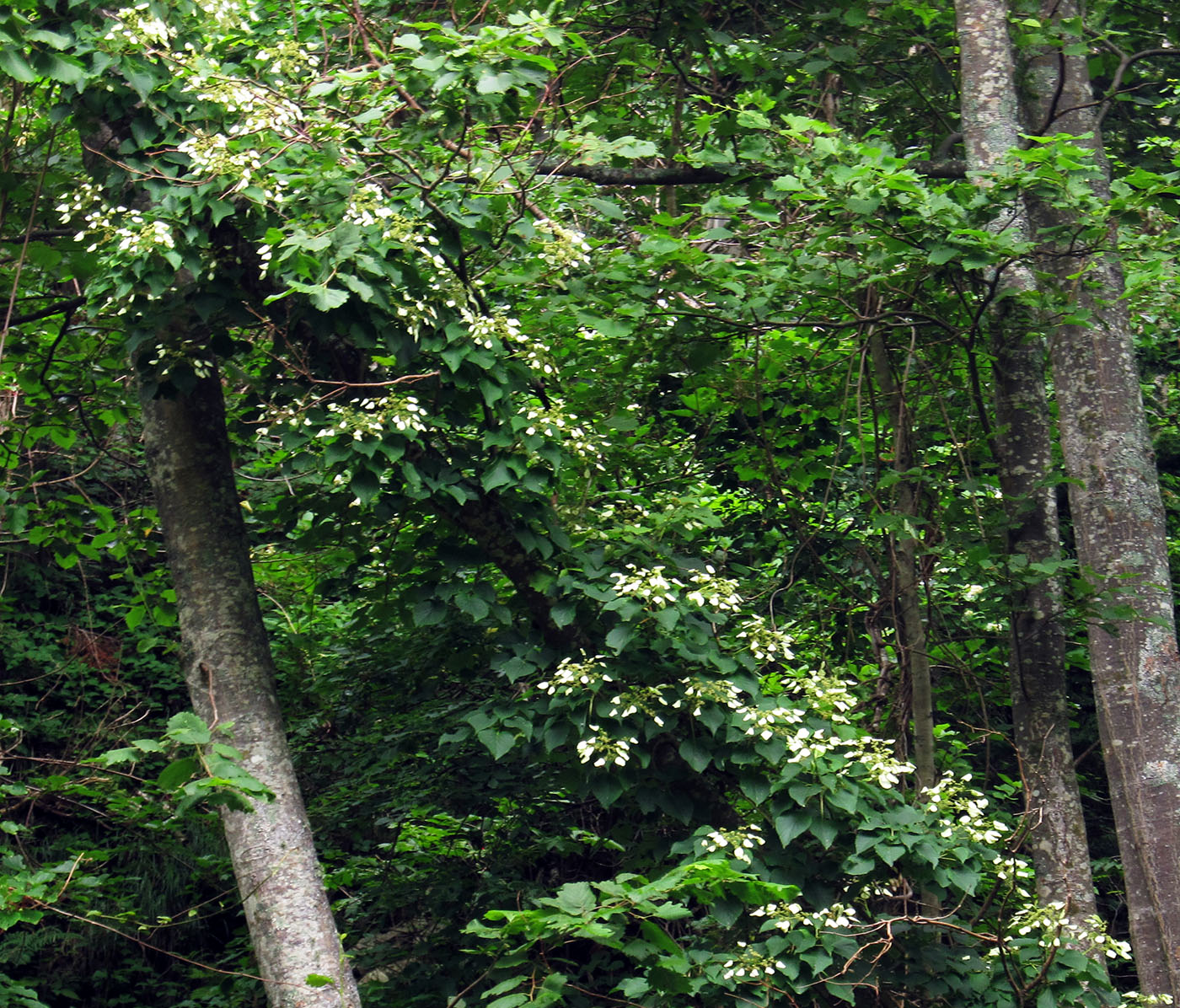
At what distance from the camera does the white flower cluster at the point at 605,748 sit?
3.98 meters

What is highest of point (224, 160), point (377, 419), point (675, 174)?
point (675, 174)

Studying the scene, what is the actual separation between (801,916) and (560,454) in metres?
1.79

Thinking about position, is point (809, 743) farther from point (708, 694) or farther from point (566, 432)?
point (566, 432)

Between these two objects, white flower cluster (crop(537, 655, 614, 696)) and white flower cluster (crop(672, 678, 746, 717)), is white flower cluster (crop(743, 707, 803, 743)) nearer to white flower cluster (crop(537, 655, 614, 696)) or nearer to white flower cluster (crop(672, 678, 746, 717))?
white flower cluster (crop(672, 678, 746, 717))

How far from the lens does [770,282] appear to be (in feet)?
15.8

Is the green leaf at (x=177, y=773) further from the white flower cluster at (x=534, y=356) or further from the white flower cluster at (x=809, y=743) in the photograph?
the white flower cluster at (x=809, y=743)

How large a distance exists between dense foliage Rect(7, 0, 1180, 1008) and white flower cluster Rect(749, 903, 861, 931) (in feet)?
0.05

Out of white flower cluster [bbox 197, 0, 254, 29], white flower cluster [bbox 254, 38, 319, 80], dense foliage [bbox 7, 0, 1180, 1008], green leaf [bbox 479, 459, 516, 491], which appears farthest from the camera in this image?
white flower cluster [bbox 197, 0, 254, 29]

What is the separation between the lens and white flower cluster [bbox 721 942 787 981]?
12.4 feet

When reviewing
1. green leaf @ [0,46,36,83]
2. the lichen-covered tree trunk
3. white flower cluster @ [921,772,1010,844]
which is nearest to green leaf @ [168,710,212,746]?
the lichen-covered tree trunk

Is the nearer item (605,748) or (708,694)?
(605,748)

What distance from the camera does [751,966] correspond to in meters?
3.79

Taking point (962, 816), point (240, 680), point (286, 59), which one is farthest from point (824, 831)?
point (286, 59)

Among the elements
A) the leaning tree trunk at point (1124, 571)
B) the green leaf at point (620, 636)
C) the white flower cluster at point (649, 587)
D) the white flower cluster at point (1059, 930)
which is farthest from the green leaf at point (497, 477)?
the white flower cluster at point (1059, 930)
